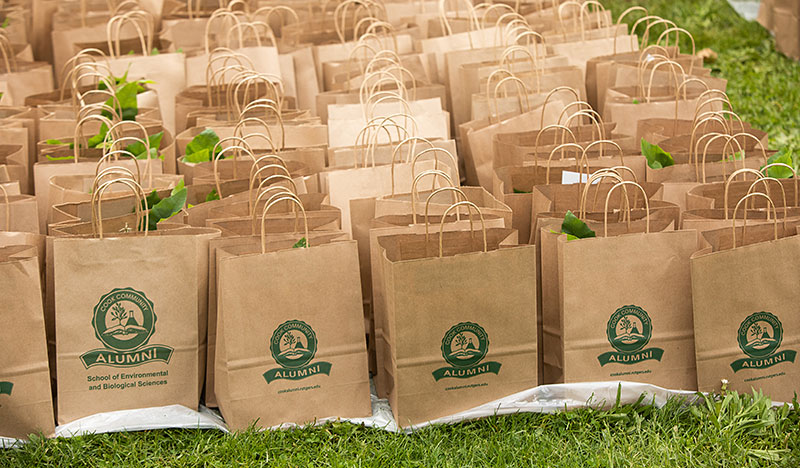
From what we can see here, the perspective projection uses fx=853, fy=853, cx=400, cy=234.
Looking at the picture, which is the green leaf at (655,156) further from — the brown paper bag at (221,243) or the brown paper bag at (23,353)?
the brown paper bag at (23,353)

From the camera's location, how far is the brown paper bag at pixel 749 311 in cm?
217

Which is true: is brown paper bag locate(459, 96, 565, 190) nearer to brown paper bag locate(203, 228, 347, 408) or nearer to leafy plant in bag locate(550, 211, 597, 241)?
leafy plant in bag locate(550, 211, 597, 241)

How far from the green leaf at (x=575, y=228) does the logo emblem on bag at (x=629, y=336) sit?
21 cm

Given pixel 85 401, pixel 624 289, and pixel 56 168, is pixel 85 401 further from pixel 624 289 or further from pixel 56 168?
pixel 624 289

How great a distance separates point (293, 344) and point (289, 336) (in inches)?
1.0

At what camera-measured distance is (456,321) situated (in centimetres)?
216

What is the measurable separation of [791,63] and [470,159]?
348 cm

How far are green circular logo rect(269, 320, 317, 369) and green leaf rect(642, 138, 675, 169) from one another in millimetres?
1270

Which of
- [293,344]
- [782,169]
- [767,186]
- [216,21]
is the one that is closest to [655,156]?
[782,169]

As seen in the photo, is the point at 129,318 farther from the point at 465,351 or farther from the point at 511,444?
the point at 511,444

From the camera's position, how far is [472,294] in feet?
7.06

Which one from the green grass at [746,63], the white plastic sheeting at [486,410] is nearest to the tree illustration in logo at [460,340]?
the white plastic sheeting at [486,410]

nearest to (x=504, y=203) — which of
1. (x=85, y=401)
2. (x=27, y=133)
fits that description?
(x=85, y=401)

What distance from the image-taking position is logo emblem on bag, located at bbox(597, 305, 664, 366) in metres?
2.24
